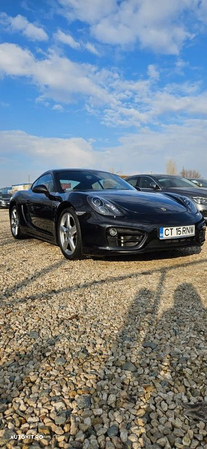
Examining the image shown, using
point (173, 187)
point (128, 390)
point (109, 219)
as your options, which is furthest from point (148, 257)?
point (173, 187)

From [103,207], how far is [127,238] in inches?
17.6

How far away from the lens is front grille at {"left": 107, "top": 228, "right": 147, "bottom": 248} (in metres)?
3.39

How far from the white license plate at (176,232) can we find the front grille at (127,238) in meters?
0.21

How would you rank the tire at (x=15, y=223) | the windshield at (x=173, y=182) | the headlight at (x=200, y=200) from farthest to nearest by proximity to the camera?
the windshield at (x=173, y=182), the headlight at (x=200, y=200), the tire at (x=15, y=223)

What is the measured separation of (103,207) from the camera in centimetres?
357

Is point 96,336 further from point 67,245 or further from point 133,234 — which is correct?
point 67,245

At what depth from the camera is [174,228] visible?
11.6 ft

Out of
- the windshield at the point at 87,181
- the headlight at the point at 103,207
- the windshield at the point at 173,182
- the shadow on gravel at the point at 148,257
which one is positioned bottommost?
the shadow on gravel at the point at 148,257

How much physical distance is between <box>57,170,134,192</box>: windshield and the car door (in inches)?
8.2

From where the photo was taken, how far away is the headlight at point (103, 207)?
3516 millimetres

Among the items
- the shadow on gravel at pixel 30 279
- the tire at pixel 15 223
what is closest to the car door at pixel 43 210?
the tire at pixel 15 223

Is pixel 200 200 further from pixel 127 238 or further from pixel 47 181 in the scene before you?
pixel 127 238

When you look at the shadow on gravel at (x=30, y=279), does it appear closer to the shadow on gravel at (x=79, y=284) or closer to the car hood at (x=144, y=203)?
the shadow on gravel at (x=79, y=284)

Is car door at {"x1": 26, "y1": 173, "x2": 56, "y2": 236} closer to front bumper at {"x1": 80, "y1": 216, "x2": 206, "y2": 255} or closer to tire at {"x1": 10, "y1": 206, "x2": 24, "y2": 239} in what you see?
tire at {"x1": 10, "y1": 206, "x2": 24, "y2": 239}
